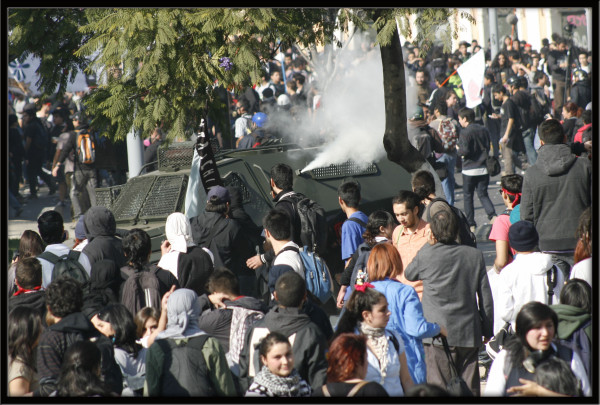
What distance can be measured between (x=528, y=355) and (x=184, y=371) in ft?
6.09

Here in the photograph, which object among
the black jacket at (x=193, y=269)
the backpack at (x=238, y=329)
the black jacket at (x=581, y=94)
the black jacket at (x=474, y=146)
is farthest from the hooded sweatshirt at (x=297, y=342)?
the black jacket at (x=581, y=94)

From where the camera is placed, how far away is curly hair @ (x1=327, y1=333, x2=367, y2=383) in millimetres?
4324

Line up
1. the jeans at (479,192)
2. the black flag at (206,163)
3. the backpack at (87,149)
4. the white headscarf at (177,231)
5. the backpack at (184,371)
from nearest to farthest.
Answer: the backpack at (184,371), the white headscarf at (177,231), the black flag at (206,163), the jeans at (479,192), the backpack at (87,149)

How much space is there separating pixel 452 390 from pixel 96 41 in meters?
4.67

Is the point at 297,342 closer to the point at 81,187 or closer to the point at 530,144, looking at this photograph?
the point at 81,187

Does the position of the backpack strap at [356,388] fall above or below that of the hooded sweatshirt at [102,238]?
below

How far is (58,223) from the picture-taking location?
6.85m

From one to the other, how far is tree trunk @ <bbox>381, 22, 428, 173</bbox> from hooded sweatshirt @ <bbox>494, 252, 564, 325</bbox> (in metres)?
2.82

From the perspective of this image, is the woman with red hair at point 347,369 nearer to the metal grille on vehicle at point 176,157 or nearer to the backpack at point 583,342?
the backpack at point 583,342

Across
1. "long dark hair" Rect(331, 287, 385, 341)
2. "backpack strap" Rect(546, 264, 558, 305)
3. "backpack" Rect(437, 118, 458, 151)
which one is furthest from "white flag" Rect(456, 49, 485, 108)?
"long dark hair" Rect(331, 287, 385, 341)

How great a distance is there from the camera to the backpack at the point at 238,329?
5332mm

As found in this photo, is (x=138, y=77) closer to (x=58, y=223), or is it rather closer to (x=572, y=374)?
(x=58, y=223)

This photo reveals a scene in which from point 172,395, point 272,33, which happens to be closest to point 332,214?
point 272,33

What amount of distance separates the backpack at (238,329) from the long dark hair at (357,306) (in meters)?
0.66
